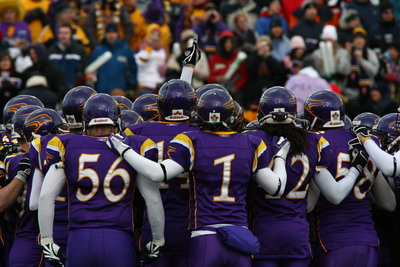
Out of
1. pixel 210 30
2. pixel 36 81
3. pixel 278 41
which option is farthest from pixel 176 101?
pixel 210 30

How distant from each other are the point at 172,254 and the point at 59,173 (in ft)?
4.75

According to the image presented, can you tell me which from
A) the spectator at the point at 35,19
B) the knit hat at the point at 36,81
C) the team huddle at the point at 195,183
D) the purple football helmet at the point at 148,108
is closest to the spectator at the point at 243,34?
the spectator at the point at 35,19

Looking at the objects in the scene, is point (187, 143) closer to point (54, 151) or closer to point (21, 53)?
point (54, 151)

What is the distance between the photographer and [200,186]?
7.68 m

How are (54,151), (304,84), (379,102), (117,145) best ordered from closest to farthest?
(117,145) < (54,151) < (304,84) < (379,102)

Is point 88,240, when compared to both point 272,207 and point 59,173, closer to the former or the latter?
point 59,173

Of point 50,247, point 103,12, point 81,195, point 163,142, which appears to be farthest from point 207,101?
point 103,12

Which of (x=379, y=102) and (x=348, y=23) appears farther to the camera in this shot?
(x=348, y=23)

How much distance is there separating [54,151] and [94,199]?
55 cm

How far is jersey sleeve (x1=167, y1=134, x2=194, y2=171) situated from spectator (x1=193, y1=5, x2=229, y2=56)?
1053 centimetres

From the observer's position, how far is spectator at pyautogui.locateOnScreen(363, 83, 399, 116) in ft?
55.4

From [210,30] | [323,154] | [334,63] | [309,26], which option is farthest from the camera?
[309,26]

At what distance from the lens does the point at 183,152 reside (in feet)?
24.8

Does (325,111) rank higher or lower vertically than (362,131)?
higher
